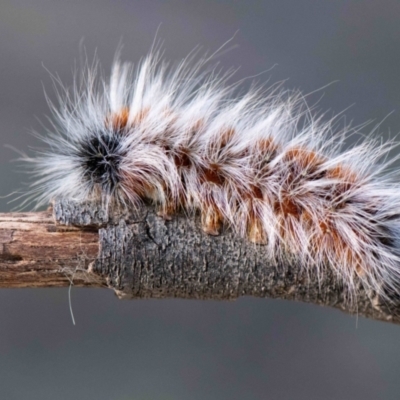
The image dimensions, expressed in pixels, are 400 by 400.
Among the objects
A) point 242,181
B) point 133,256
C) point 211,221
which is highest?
point 242,181

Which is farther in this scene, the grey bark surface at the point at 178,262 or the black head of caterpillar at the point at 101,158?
the black head of caterpillar at the point at 101,158

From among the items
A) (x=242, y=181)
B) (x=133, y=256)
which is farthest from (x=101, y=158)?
(x=242, y=181)

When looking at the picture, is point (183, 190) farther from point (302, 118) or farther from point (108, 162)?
point (302, 118)

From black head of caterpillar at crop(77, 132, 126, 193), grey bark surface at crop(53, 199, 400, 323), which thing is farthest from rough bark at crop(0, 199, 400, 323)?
black head of caterpillar at crop(77, 132, 126, 193)

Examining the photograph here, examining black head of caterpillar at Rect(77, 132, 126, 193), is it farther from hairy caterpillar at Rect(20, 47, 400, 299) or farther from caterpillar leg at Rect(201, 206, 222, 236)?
caterpillar leg at Rect(201, 206, 222, 236)

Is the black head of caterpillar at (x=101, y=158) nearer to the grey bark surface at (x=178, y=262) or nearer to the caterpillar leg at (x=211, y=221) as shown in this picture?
the grey bark surface at (x=178, y=262)

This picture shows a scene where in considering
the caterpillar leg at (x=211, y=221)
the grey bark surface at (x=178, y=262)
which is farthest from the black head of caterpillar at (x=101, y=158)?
the caterpillar leg at (x=211, y=221)

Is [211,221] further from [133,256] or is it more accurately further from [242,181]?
[133,256]

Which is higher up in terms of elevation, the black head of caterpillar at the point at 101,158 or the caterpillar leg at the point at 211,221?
the black head of caterpillar at the point at 101,158
